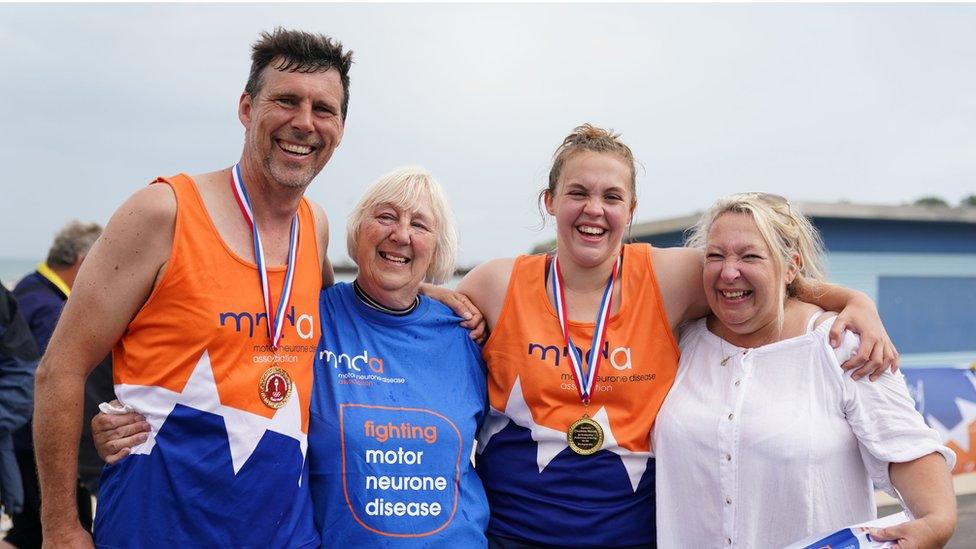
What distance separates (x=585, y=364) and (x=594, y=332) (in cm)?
15

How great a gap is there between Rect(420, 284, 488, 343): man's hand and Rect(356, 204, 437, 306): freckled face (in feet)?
0.77

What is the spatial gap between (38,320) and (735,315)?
4547 millimetres

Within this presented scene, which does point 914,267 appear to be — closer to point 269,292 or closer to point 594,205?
point 594,205

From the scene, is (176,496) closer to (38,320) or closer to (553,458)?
(553,458)

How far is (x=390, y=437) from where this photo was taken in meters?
2.78

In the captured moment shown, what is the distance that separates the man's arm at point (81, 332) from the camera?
8.04 feet

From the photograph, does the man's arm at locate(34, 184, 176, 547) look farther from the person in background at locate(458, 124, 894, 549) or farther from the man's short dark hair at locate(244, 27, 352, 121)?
the person in background at locate(458, 124, 894, 549)

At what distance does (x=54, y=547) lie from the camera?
8.13ft

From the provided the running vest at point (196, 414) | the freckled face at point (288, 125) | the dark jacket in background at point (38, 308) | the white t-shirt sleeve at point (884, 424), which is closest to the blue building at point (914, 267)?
the dark jacket in background at point (38, 308)

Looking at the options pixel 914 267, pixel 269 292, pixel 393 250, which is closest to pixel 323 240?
pixel 393 250

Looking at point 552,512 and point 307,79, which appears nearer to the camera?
point 307,79

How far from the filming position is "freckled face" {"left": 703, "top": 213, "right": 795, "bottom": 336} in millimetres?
2900

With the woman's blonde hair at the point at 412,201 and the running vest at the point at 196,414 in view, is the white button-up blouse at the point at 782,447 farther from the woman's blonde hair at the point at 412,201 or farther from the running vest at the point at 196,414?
the running vest at the point at 196,414

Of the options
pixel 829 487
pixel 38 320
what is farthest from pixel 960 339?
pixel 38 320
